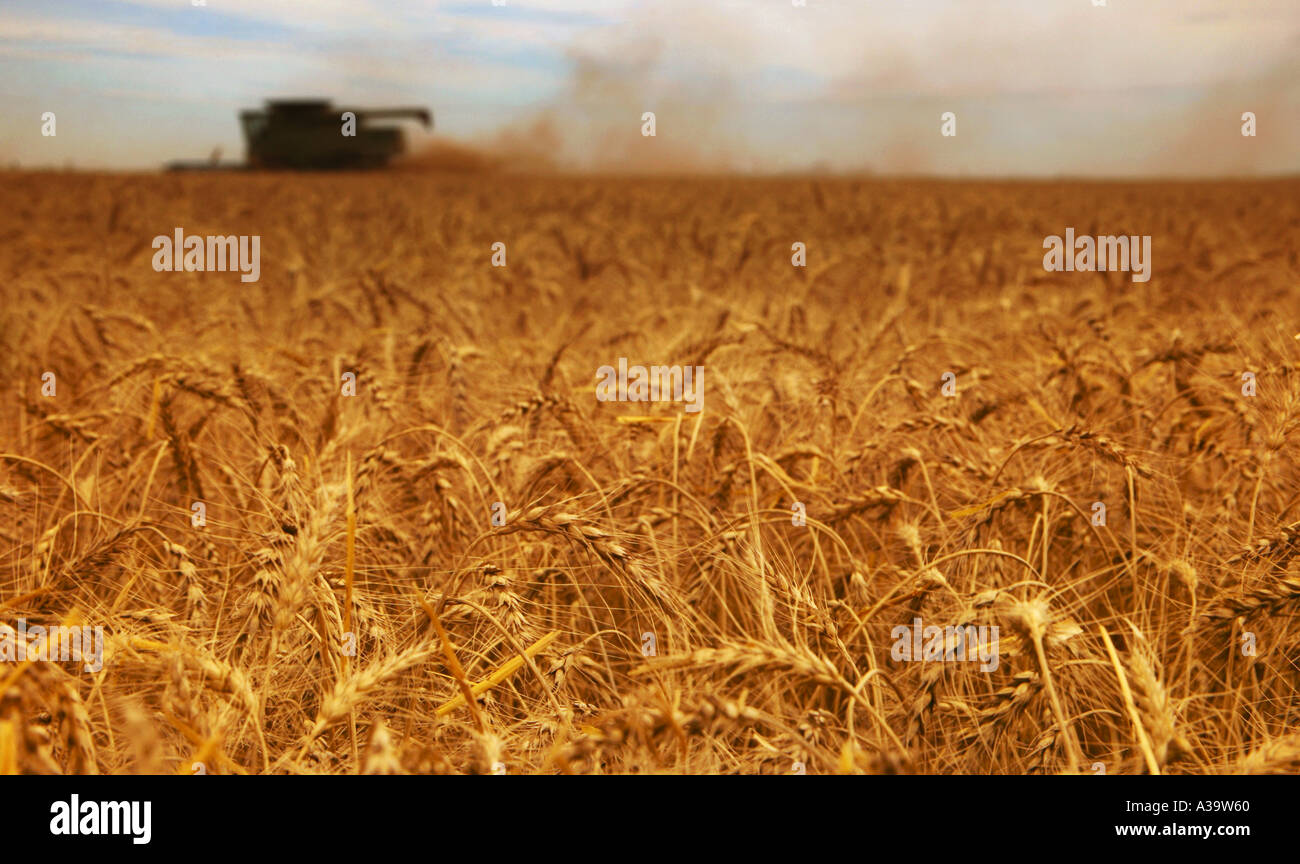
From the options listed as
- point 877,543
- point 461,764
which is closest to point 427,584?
point 461,764

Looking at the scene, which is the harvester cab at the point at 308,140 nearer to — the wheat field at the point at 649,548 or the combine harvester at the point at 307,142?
the combine harvester at the point at 307,142

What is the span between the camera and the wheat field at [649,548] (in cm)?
138

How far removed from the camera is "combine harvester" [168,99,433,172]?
29016 millimetres

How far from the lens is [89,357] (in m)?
3.70

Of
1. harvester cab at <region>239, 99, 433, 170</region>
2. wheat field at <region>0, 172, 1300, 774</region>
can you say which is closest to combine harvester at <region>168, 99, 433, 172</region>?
harvester cab at <region>239, 99, 433, 170</region>

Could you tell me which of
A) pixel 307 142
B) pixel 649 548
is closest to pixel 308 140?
pixel 307 142

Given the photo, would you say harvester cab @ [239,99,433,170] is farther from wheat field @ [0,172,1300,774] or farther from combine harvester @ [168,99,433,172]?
A: wheat field @ [0,172,1300,774]

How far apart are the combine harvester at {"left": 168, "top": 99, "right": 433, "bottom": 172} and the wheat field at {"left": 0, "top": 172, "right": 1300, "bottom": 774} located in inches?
1060

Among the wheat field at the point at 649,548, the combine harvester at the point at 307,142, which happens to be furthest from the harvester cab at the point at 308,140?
the wheat field at the point at 649,548

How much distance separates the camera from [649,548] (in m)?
2.03

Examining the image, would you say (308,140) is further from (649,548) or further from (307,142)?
(649,548)

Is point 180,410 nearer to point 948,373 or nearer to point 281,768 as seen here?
point 281,768
